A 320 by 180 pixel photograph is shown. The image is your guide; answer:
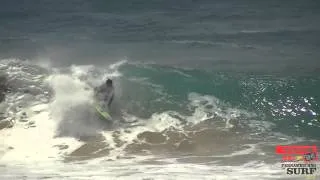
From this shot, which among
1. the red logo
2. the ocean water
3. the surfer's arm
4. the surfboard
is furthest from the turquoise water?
the surfboard

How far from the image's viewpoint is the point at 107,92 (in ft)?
62.5

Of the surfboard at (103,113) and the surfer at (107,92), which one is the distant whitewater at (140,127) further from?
the surfer at (107,92)

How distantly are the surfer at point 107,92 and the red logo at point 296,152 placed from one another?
640cm

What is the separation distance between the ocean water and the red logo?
0.34 metres

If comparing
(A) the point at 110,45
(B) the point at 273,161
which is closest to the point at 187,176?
(B) the point at 273,161

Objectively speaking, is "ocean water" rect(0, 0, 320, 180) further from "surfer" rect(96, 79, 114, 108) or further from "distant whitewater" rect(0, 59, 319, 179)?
"surfer" rect(96, 79, 114, 108)

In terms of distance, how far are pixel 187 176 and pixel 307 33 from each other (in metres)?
15.2

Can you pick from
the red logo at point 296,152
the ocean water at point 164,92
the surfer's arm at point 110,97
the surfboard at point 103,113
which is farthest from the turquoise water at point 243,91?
the surfboard at point 103,113

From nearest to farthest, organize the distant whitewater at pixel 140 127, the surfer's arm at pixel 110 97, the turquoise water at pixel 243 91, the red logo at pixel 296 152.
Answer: the distant whitewater at pixel 140 127, the red logo at pixel 296 152, the turquoise water at pixel 243 91, the surfer's arm at pixel 110 97

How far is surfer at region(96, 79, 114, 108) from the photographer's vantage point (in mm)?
18773

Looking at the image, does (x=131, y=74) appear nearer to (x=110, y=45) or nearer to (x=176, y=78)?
(x=176, y=78)

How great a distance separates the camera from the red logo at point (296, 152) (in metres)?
14.5

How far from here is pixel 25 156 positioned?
15.4m

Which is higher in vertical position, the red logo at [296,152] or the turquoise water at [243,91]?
the turquoise water at [243,91]
